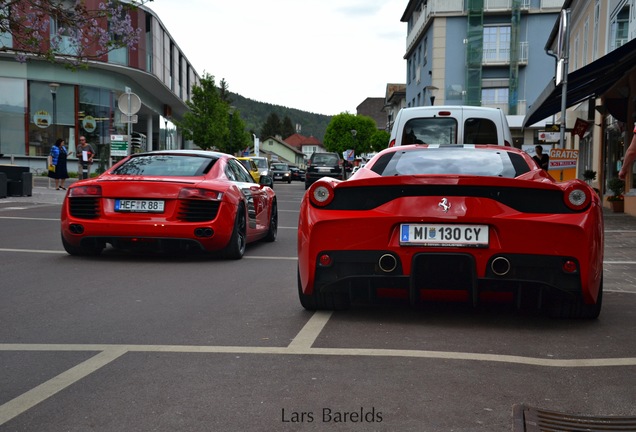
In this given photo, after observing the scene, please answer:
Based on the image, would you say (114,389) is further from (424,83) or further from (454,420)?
(424,83)

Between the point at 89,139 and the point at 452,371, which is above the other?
the point at 89,139

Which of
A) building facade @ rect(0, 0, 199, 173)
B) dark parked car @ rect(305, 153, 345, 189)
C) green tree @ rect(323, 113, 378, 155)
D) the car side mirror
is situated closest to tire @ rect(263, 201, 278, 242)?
the car side mirror

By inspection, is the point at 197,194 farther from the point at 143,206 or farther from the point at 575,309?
the point at 575,309

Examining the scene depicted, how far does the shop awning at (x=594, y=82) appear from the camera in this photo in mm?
14242

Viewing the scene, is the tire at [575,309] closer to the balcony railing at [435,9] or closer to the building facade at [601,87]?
the building facade at [601,87]

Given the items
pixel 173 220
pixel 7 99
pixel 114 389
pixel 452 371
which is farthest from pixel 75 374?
pixel 7 99

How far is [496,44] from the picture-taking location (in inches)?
2159

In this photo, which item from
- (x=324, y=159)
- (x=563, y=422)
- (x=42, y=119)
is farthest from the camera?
(x=324, y=159)

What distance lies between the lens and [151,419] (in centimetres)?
317

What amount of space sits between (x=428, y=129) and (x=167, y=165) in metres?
4.82

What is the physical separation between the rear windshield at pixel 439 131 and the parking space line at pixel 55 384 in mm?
8794

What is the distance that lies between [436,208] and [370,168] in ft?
3.69

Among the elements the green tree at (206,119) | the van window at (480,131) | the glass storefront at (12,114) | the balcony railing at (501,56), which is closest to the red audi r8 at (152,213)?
the van window at (480,131)

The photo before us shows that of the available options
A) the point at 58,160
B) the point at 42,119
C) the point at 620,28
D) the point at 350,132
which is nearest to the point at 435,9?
the point at 42,119
